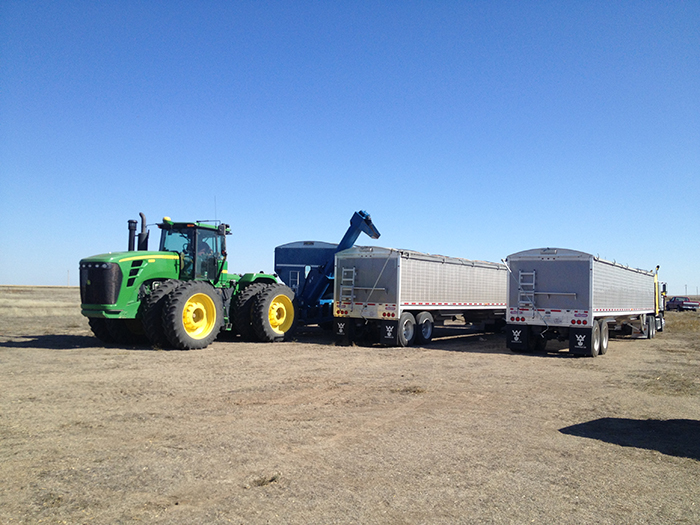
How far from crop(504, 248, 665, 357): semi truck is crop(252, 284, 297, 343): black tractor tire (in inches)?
259

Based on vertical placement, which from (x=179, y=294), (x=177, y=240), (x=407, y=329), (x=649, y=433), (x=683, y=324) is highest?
(x=177, y=240)

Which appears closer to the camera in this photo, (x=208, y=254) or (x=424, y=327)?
(x=208, y=254)

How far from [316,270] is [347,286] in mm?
2666

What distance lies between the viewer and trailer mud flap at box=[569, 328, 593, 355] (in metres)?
15.5

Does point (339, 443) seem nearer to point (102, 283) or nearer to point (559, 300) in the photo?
point (102, 283)

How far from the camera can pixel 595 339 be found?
15828mm

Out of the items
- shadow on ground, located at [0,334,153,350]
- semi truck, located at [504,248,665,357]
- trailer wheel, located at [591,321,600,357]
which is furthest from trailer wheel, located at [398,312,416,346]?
shadow on ground, located at [0,334,153,350]

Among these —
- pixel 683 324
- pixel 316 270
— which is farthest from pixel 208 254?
pixel 683 324

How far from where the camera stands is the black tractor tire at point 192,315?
44.2 feet

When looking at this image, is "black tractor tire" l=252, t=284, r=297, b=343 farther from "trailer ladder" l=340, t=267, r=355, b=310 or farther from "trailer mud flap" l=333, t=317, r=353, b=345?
"trailer ladder" l=340, t=267, r=355, b=310

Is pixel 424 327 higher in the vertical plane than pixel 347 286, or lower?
lower

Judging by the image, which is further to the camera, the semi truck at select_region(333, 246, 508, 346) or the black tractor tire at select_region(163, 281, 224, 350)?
the semi truck at select_region(333, 246, 508, 346)

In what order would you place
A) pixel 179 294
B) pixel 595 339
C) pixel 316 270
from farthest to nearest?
pixel 316 270 → pixel 595 339 → pixel 179 294

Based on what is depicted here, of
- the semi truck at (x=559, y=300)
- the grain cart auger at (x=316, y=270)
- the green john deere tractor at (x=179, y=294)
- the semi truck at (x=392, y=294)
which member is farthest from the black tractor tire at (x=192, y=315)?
Result: the semi truck at (x=559, y=300)
